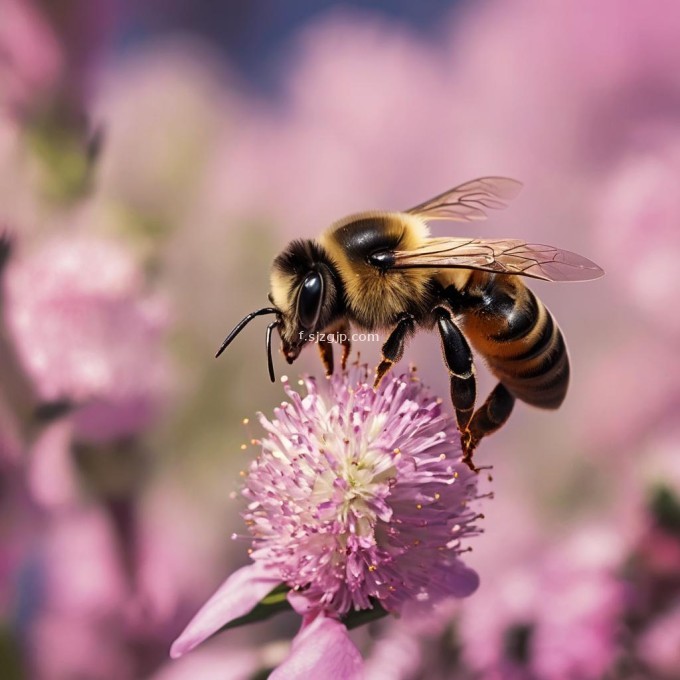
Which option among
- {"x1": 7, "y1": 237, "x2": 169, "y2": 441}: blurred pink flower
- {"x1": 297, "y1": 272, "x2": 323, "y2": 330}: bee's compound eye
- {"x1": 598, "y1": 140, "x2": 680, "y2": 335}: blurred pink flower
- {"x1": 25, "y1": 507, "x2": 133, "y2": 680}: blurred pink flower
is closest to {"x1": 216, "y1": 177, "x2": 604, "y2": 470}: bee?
{"x1": 297, "y1": 272, "x2": 323, "y2": 330}: bee's compound eye

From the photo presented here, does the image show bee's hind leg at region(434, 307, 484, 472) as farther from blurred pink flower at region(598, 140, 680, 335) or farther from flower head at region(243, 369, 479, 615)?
blurred pink flower at region(598, 140, 680, 335)

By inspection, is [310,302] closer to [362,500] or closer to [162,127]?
[362,500]

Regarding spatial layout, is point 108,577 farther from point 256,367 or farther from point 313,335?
point 313,335

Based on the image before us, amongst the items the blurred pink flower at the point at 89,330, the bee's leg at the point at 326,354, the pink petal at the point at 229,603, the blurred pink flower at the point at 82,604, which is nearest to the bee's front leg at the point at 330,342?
the bee's leg at the point at 326,354

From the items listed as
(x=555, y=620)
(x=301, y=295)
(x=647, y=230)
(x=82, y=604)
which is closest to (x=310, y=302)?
(x=301, y=295)

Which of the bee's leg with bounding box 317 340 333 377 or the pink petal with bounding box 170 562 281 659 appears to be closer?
the pink petal with bounding box 170 562 281 659

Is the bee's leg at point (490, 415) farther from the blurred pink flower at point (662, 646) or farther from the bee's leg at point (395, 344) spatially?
the blurred pink flower at point (662, 646)
